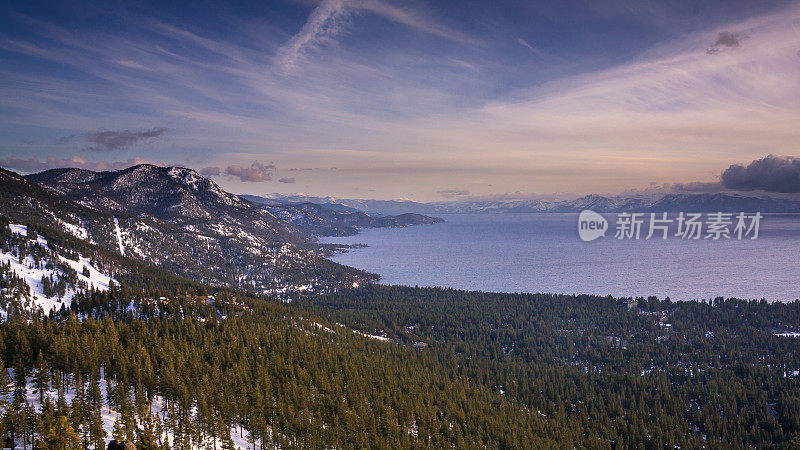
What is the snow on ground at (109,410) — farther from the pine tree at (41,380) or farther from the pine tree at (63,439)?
the pine tree at (63,439)

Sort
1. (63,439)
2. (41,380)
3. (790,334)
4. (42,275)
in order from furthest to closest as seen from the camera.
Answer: (790,334), (42,275), (41,380), (63,439)

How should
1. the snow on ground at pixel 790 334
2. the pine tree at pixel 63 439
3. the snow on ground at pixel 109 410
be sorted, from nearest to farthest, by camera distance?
the pine tree at pixel 63 439 → the snow on ground at pixel 109 410 → the snow on ground at pixel 790 334

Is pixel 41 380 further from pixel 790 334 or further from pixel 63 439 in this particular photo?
pixel 790 334

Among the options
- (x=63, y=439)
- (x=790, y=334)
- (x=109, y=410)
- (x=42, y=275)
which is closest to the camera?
(x=63, y=439)

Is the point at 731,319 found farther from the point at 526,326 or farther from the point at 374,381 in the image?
the point at 374,381

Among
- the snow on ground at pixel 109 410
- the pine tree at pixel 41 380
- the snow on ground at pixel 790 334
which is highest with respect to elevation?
the pine tree at pixel 41 380

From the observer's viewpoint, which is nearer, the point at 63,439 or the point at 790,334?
the point at 63,439

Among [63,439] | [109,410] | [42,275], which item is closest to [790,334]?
[109,410]

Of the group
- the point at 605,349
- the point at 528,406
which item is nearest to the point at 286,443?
the point at 528,406

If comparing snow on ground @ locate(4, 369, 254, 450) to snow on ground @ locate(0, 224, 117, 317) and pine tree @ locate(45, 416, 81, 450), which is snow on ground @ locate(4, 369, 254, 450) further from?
snow on ground @ locate(0, 224, 117, 317)

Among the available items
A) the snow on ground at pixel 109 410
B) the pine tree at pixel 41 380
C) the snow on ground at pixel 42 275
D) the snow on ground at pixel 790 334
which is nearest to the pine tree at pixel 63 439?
the snow on ground at pixel 109 410

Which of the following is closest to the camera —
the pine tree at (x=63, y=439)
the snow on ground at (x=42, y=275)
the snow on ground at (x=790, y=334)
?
the pine tree at (x=63, y=439)
